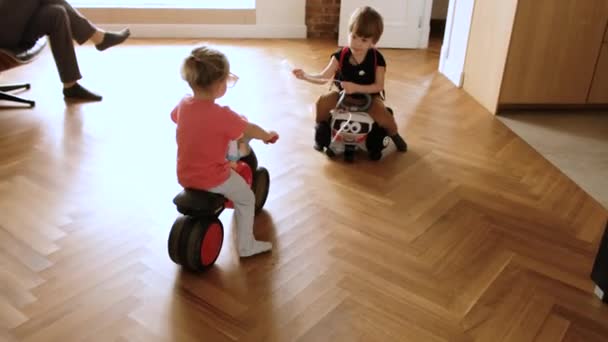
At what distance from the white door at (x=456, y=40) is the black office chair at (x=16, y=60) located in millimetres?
2833

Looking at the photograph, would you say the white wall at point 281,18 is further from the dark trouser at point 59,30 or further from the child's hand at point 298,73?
the child's hand at point 298,73

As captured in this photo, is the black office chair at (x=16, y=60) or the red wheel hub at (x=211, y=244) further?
the black office chair at (x=16, y=60)

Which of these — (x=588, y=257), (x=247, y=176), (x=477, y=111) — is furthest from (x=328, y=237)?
(x=477, y=111)

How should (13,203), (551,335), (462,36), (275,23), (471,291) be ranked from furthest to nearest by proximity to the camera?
(275,23), (462,36), (13,203), (471,291), (551,335)

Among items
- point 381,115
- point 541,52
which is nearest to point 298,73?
point 381,115

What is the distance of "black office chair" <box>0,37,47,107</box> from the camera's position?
3254 millimetres

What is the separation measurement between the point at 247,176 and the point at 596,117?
103 inches

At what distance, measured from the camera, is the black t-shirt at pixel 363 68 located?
2.84 metres

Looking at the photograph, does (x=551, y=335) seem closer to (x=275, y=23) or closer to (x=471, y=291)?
(x=471, y=291)

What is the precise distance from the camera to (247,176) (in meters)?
2.25

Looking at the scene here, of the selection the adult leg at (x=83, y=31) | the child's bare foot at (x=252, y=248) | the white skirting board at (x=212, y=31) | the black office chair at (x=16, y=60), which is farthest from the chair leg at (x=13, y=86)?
the child's bare foot at (x=252, y=248)

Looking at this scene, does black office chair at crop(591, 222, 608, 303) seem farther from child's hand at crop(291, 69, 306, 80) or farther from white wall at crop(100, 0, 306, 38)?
white wall at crop(100, 0, 306, 38)

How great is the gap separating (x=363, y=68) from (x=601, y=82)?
1.82m

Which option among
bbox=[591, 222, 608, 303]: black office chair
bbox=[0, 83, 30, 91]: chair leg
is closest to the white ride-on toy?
bbox=[591, 222, 608, 303]: black office chair
